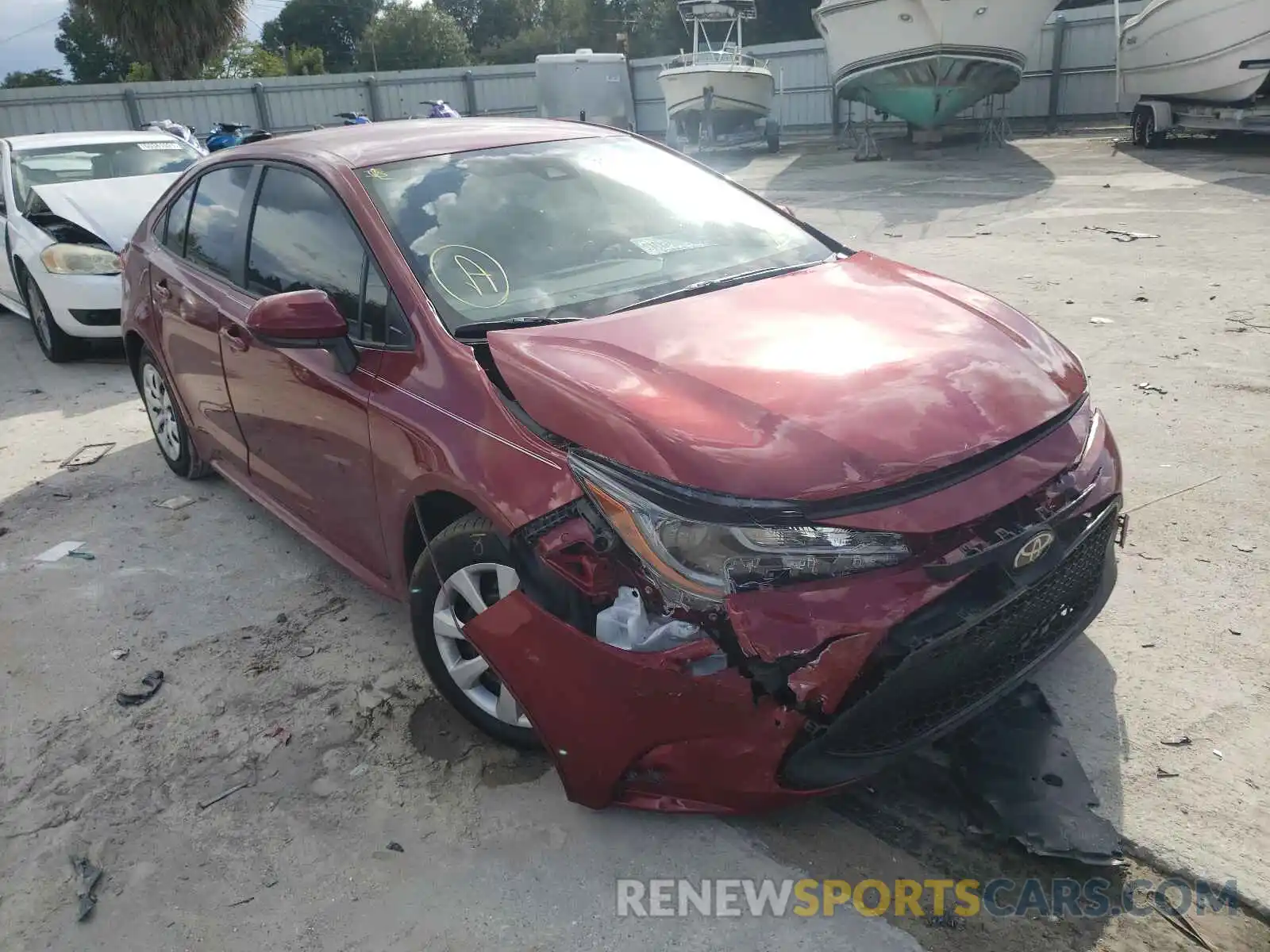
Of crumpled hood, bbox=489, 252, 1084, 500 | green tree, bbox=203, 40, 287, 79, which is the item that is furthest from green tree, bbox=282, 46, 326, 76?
crumpled hood, bbox=489, 252, 1084, 500

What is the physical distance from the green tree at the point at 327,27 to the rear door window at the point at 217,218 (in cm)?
7163

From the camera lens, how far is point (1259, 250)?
771cm

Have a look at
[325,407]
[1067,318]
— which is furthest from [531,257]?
[1067,318]

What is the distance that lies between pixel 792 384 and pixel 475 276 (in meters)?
1.12

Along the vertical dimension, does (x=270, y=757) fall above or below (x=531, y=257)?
below

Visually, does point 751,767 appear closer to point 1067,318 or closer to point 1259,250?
point 1067,318

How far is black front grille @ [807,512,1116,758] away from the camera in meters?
2.04

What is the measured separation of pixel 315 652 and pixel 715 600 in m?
1.91

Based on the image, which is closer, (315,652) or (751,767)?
(751,767)

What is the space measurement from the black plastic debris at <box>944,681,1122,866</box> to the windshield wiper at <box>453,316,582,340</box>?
1614 millimetres

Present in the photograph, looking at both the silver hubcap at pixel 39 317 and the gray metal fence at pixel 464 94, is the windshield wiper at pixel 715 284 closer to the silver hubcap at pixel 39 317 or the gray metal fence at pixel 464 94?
the silver hubcap at pixel 39 317

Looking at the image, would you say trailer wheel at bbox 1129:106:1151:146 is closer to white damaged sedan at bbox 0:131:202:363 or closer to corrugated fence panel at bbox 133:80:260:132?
white damaged sedan at bbox 0:131:202:363

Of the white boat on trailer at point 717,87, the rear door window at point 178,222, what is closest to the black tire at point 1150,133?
the white boat on trailer at point 717,87

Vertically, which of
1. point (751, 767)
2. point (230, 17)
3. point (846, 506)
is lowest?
point (751, 767)
